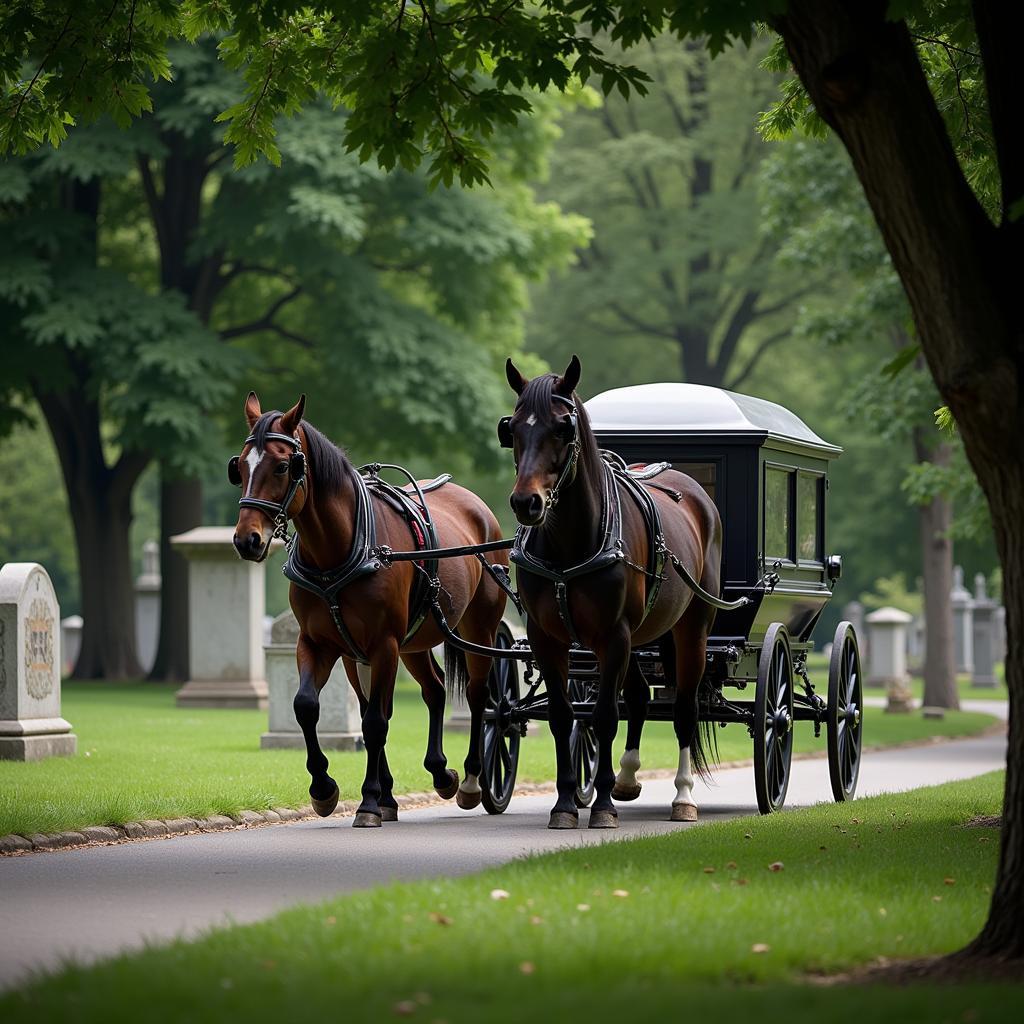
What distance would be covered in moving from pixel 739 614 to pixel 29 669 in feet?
21.6

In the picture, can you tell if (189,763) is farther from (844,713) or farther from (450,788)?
(844,713)

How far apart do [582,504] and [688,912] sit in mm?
4216

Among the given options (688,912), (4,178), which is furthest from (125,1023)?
(4,178)

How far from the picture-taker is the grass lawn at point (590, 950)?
569 centimetres

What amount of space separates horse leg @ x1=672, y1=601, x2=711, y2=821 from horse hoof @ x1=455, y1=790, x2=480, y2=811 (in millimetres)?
1333

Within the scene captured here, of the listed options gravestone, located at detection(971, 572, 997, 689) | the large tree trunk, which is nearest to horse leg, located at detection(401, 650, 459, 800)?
the large tree trunk

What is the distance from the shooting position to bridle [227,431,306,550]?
35.7 feet

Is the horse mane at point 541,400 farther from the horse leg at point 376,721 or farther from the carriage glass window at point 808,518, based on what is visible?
the carriage glass window at point 808,518

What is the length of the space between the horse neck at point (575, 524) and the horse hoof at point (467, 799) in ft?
7.69

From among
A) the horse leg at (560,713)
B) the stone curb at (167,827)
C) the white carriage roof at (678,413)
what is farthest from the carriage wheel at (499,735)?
the white carriage roof at (678,413)

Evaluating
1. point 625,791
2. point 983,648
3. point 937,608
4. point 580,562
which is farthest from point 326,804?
point 983,648

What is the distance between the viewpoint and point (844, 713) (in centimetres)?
1422

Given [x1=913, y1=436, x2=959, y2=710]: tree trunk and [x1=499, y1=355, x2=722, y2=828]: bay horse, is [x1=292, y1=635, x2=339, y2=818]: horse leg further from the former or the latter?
[x1=913, y1=436, x2=959, y2=710]: tree trunk

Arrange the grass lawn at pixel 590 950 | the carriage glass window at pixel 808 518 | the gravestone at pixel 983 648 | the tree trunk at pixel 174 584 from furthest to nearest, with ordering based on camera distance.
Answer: the gravestone at pixel 983 648 < the tree trunk at pixel 174 584 < the carriage glass window at pixel 808 518 < the grass lawn at pixel 590 950
